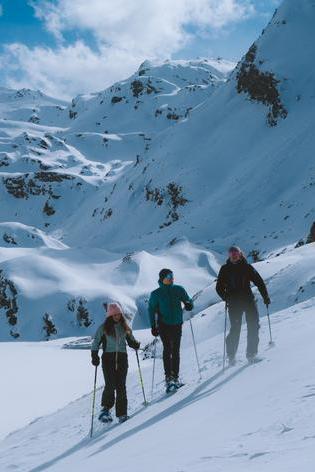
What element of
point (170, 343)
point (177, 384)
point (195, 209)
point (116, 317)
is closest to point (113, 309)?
point (116, 317)

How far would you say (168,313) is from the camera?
965 centimetres

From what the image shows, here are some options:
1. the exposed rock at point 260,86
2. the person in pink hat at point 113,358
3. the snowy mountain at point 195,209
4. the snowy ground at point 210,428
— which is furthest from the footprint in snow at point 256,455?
the exposed rock at point 260,86

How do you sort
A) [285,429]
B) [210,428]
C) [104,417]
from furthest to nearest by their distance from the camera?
[104,417]
[210,428]
[285,429]

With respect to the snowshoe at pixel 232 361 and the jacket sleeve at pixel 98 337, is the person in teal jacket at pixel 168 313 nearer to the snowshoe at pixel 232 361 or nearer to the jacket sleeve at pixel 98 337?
the jacket sleeve at pixel 98 337

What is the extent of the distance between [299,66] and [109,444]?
7857cm

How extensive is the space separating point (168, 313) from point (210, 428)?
348 centimetres

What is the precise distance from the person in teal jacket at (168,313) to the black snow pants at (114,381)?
0.88m

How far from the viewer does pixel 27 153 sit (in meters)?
168

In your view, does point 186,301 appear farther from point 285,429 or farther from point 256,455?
point 256,455

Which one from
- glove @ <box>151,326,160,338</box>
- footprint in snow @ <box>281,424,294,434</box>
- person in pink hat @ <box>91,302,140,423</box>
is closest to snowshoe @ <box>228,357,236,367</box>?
glove @ <box>151,326,160,338</box>

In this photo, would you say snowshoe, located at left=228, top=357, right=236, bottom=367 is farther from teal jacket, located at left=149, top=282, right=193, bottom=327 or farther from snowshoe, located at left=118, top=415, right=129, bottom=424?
snowshoe, located at left=118, top=415, right=129, bottom=424

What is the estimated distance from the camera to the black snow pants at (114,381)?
915 centimetres

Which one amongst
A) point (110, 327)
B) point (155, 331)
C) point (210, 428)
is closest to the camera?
point (210, 428)

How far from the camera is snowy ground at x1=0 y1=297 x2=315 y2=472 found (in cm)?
494
